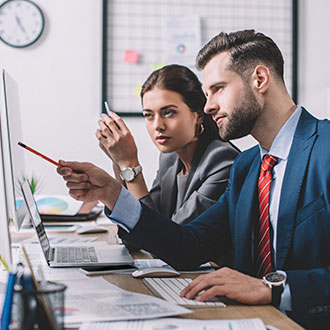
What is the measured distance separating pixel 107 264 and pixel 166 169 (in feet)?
2.98

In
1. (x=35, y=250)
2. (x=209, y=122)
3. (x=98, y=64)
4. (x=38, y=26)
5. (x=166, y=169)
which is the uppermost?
(x=38, y=26)

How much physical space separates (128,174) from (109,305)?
980 millimetres

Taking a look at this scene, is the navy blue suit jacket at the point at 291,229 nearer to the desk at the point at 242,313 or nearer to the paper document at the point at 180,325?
the desk at the point at 242,313

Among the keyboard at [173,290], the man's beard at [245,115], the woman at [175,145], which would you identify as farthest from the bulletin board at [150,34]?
the keyboard at [173,290]

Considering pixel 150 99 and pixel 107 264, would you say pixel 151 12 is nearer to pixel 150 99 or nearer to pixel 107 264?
pixel 150 99

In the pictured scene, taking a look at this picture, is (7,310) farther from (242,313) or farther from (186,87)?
(186,87)

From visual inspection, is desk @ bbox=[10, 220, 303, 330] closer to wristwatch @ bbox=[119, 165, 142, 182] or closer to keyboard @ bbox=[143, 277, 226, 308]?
keyboard @ bbox=[143, 277, 226, 308]

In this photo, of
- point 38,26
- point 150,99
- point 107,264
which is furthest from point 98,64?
point 107,264

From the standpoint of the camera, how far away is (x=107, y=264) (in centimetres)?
120

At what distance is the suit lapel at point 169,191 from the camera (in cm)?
192

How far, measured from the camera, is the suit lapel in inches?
75.7

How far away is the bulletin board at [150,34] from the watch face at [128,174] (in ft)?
4.14

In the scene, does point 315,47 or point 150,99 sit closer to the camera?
point 150,99

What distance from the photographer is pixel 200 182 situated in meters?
1.75
